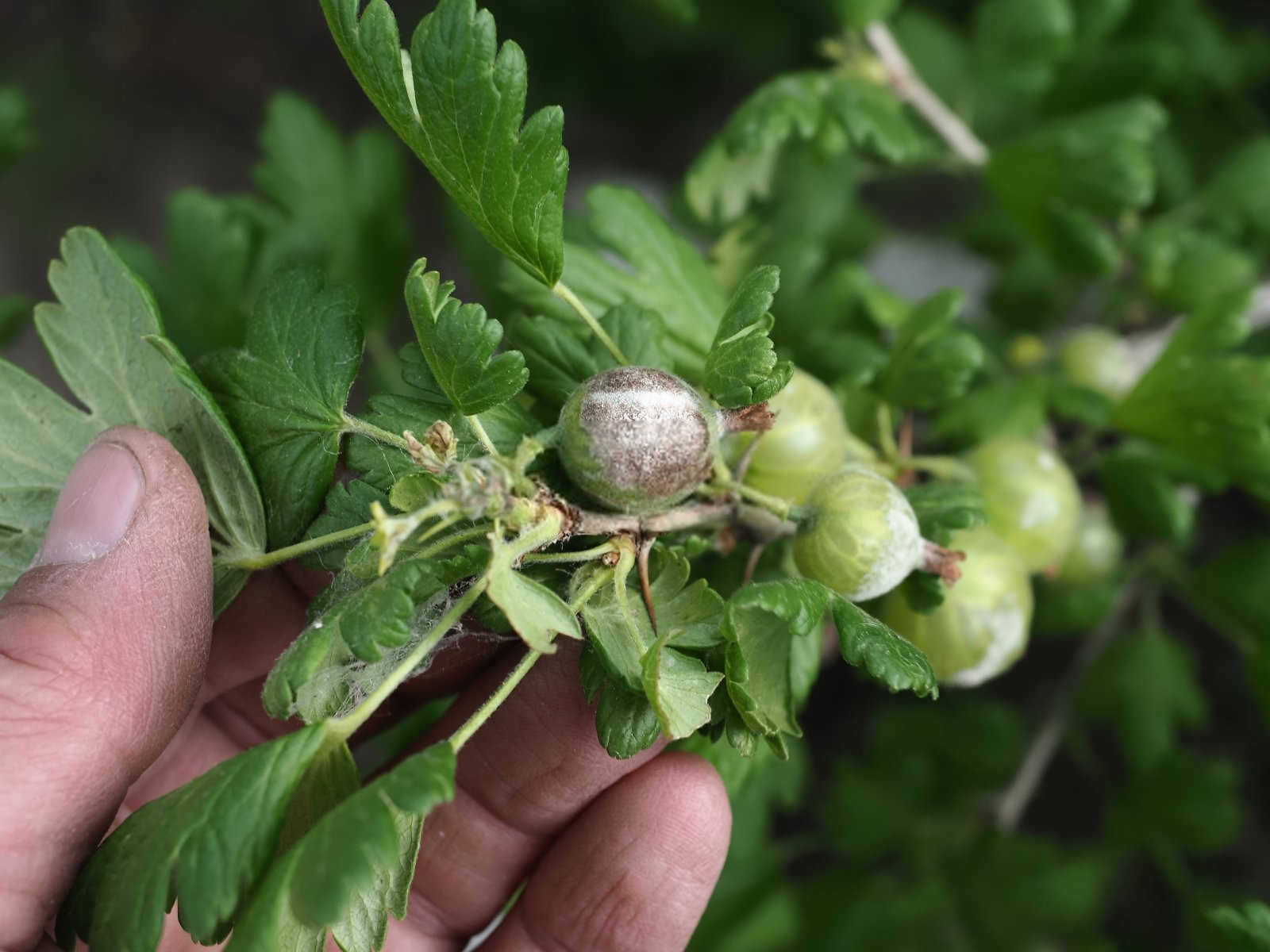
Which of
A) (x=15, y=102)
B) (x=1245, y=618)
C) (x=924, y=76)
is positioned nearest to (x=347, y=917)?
(x=15, y=102)

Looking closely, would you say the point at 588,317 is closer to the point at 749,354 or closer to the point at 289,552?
the point at 749,354

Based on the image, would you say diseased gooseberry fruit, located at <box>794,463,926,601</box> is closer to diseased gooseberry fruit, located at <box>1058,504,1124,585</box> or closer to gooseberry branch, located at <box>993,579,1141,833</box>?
diseased gooseberry fruit, located at <box>1058,504,1124,585</box>

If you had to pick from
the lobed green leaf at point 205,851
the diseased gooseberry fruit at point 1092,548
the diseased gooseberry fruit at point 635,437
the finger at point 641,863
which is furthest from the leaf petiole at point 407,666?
the diseased gooseberry fruit at point 1092,548

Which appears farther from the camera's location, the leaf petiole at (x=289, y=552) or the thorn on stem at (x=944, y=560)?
the thorn on stem at (x=944, y=560)

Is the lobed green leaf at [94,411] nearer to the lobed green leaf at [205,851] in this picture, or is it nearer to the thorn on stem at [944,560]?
the lobed green leaf at [205,851]

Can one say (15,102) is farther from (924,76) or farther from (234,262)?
(924,76)
